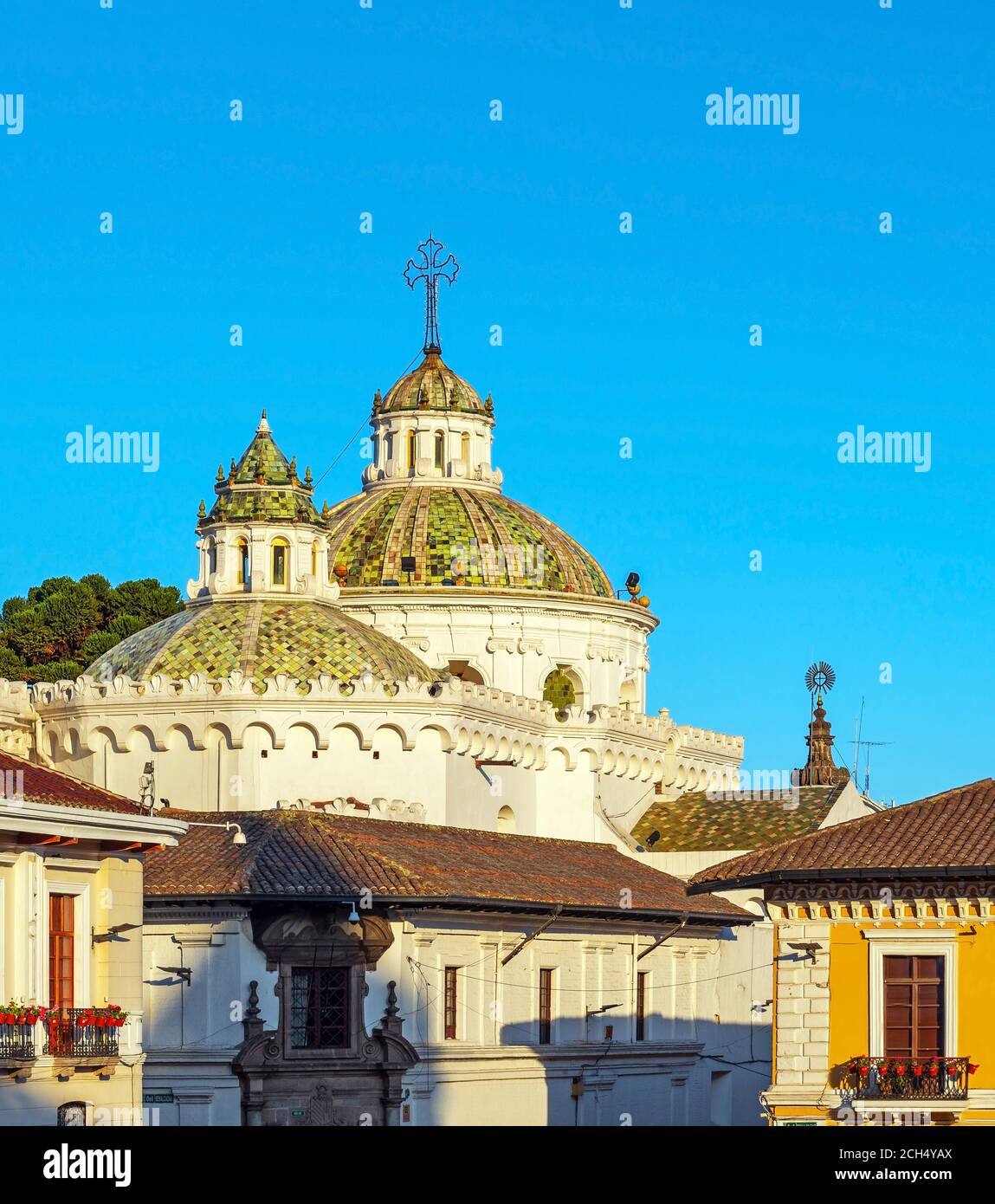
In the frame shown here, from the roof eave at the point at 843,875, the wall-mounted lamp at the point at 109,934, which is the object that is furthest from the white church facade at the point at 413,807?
the roof eave at the point at 843,875

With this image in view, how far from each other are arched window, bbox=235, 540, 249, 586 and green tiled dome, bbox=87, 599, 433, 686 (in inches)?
38.6

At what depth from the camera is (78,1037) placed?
4019 cm

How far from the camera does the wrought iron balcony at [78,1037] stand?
39.6 metres

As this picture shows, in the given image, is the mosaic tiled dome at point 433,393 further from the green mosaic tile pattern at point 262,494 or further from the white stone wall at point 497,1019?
the white stone wall at point 497,1019

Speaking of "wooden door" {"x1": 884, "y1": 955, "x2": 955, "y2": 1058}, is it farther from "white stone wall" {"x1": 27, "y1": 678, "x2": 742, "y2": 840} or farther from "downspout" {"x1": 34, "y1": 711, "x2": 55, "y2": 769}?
"downspout" {"x1": 34, "y1": 711, "x2": 55, "y2": 769}

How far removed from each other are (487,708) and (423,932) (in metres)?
13.1

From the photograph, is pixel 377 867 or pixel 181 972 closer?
pixel 181 972

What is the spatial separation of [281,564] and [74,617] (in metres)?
26.3

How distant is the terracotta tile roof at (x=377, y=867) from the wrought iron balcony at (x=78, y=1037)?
57.2 ft

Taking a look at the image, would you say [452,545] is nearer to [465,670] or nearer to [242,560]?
[465,670]

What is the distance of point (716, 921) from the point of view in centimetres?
7506

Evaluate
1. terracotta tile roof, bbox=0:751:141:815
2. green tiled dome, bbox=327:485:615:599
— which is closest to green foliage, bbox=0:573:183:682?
green tiled dome, bbox=327:485:615:599

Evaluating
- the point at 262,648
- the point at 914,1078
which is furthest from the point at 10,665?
the point at 914,1078
